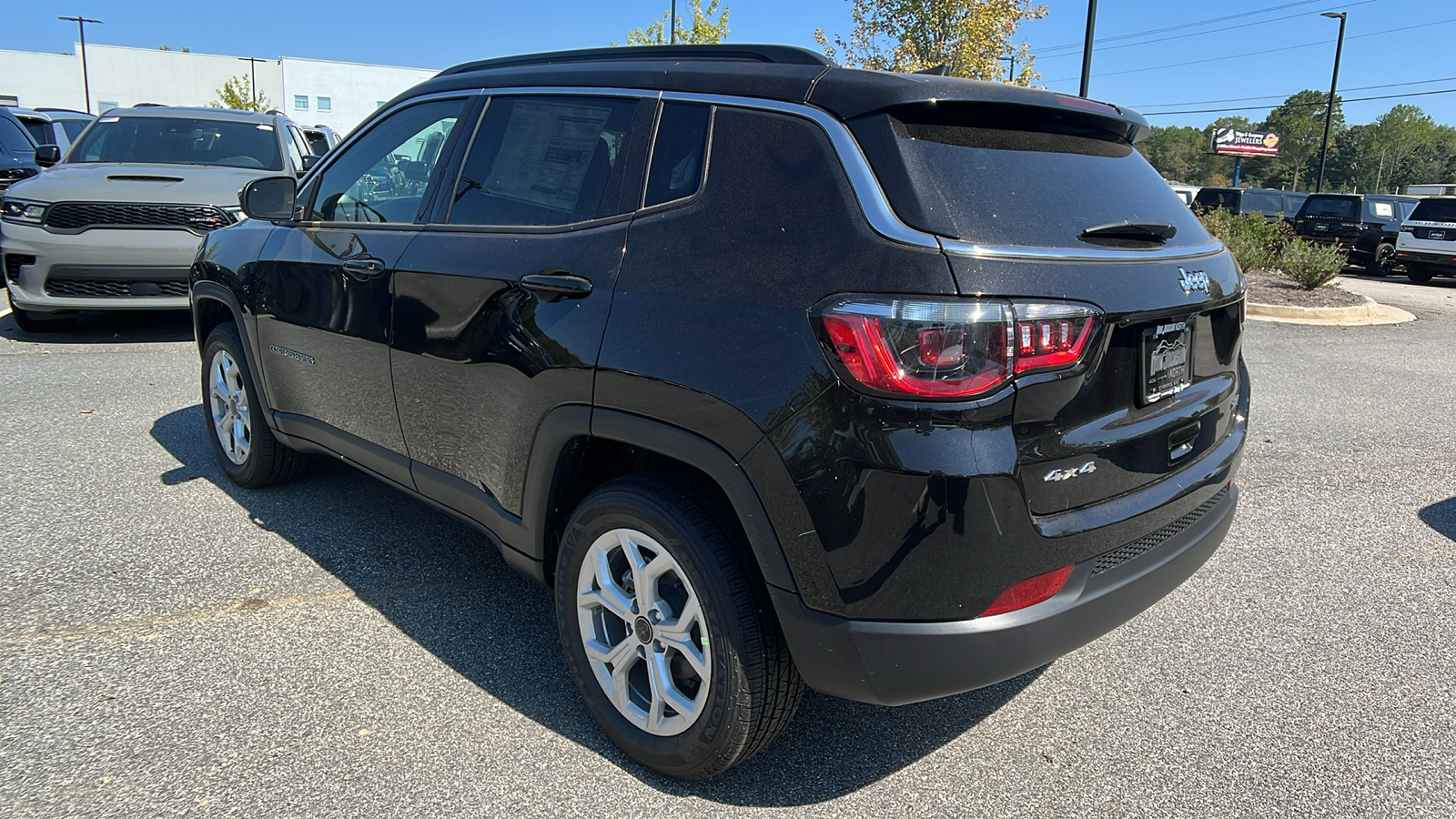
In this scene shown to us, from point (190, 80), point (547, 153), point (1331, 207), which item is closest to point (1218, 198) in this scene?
point (1331, 207)

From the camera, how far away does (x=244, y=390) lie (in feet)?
14.8

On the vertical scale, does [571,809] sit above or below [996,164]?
below

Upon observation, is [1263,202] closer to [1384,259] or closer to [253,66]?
Answer: [1384,259]

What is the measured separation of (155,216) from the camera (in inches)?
307

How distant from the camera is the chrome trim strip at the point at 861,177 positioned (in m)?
2.10

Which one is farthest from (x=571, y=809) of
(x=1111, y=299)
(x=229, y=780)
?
(x=1111, y=299)

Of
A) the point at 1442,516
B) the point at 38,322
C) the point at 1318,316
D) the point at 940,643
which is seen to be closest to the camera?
the point at 940,643

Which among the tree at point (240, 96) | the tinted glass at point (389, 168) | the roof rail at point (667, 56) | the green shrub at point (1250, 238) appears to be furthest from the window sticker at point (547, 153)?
the tree at point (240, 96)

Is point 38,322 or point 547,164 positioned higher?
point 547,164

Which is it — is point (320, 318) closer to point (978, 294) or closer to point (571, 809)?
point (571, 809)

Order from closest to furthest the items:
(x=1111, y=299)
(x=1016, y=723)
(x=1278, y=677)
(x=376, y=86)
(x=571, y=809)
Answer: (x=1111, y=299) → (x=571, y=809) → (x=1016, y=723) → (x=1278, y=677) → (x=376, y=86)

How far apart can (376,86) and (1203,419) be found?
65.5 metres

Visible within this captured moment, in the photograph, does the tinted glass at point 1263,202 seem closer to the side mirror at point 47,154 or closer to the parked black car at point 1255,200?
the parked black car at point 1255,200

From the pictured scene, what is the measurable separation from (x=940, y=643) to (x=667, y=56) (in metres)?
1.85
